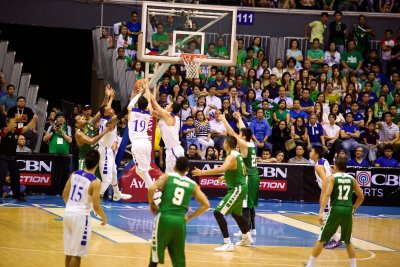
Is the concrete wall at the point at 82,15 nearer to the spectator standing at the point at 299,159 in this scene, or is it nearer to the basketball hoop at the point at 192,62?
the spectator standing at the point at 299,159

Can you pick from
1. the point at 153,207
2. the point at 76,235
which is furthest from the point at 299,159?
the point at 76,235

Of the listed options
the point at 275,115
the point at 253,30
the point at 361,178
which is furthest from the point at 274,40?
the point at 361,178

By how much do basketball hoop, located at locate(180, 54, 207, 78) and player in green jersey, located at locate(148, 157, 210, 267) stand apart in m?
7.89

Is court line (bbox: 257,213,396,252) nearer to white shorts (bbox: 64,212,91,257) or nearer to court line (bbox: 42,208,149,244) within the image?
court line (bbox: 42,208,149,244)

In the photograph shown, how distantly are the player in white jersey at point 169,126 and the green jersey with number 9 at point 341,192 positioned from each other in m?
4.21

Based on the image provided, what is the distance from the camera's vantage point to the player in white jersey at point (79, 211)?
35.9 ft

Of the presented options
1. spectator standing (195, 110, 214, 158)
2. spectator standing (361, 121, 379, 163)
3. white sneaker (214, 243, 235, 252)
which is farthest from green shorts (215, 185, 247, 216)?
spectator standing (361, 121, 379, 163)

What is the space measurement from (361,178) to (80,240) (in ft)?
44.6

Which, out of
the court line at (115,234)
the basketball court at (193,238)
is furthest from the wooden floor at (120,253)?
the court line at (115,234)

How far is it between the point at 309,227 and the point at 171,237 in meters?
8.22

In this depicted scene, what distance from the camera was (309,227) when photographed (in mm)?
18469

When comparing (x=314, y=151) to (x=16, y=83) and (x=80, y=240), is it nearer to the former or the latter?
(x=80, y=240)

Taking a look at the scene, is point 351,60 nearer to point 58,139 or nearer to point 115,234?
point 58,139

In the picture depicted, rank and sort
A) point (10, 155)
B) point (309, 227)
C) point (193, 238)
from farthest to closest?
point (10, 155)
point (309, 227)
point (193, 238)
